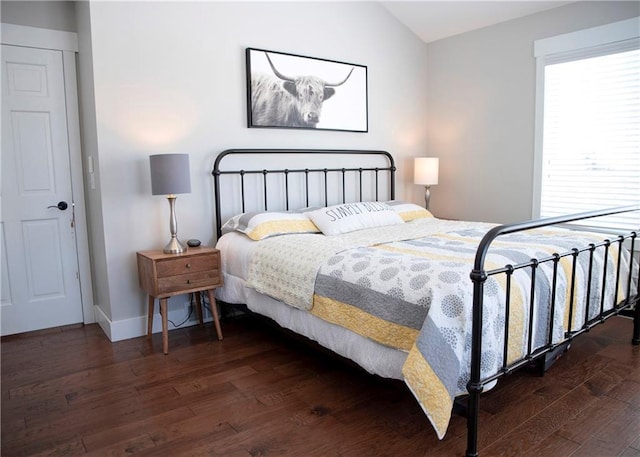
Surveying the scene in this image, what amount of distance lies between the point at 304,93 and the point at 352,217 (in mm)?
1176

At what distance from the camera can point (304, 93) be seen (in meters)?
3.83

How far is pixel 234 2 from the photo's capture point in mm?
3438

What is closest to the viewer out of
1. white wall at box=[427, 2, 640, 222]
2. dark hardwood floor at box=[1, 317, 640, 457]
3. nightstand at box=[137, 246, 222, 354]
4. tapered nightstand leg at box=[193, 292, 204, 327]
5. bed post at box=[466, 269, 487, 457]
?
bed post at box=[466, 269, 487, 457]

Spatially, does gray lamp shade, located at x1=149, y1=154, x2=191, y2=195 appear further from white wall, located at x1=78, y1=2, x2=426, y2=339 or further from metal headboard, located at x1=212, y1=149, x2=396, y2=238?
metal headboard, located at x1=212, y1=149, x2=396, y2=238

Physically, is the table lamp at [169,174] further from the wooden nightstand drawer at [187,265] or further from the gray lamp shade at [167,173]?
the wooden nightstand drawer at [187,265]

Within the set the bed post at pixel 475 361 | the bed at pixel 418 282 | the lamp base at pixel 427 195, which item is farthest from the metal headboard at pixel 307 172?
the bed post at pixel 475 361

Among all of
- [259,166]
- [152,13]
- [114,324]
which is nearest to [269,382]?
[114,324]

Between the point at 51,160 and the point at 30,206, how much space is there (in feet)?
1.15

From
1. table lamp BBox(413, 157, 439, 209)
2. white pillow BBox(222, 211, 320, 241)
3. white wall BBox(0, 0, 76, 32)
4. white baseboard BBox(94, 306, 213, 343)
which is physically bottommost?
white baseboard BBox(94, 306, 213, 343)

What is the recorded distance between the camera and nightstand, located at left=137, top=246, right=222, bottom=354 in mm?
2855

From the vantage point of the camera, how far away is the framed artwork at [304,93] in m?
3.57

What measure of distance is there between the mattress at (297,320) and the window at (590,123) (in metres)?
2.48

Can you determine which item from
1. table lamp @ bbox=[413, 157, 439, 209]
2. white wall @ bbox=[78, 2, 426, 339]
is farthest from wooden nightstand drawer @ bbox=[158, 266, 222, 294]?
table lamp @ bbox=[413, 157, 439, 209]

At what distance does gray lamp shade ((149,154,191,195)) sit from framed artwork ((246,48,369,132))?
2.76 ft
